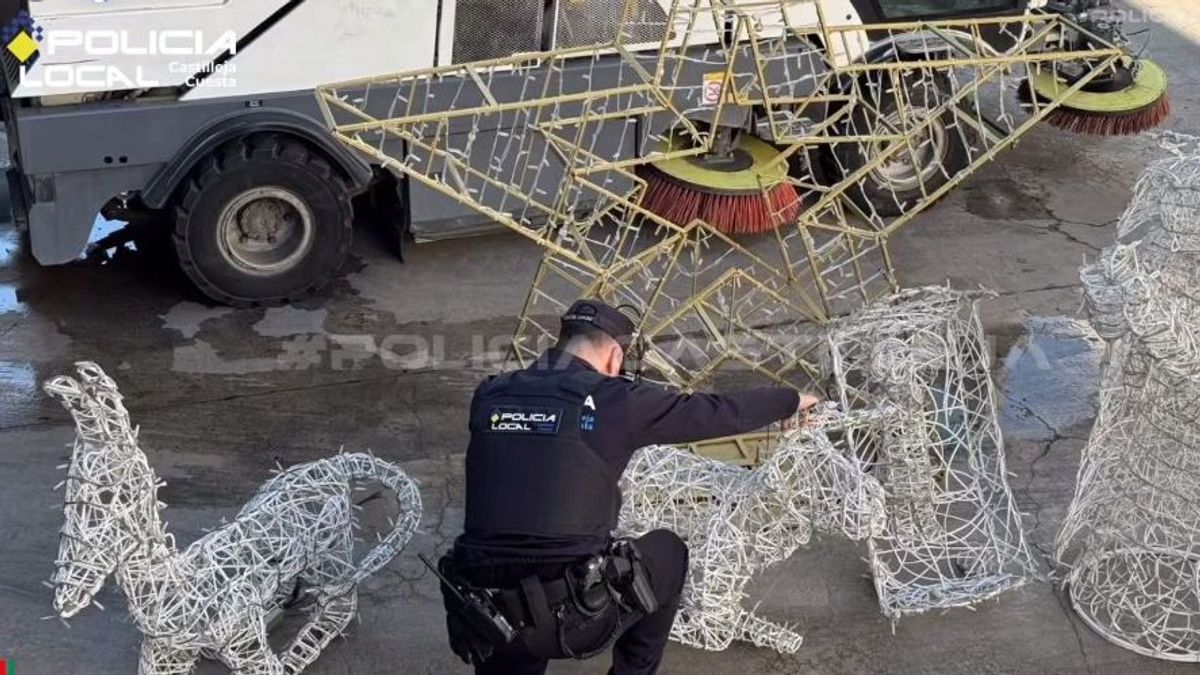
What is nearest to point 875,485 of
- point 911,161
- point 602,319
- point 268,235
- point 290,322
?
point 602,319

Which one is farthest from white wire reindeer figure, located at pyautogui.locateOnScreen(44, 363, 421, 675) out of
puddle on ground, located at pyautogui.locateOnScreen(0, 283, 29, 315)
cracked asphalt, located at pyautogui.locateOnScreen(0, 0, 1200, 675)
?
puddle on ground, located at pyautogui.locateOnScreen(0, 283, 29, 315)

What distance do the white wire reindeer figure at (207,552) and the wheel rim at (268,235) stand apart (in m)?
2.31

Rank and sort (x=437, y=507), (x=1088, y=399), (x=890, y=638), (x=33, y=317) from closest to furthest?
(x=890, y=638), (x=437, y=507), (x=1088, y=399), (x=33, y=317)

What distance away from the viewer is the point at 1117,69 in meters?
7.95

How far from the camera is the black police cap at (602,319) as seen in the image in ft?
13.4

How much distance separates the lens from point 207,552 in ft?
14.1

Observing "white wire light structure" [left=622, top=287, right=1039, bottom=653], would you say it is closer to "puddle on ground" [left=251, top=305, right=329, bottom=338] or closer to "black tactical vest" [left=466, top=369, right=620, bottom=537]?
"black tactical vest" [left=466, top=369, right=620, bottom=537]

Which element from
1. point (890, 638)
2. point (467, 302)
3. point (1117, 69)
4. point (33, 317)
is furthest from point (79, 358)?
point (1117, 69)

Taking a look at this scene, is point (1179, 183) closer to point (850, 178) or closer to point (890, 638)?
point (850, 178)

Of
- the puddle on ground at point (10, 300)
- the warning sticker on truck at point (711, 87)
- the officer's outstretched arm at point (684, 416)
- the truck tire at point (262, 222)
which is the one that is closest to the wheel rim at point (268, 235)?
the truck tire at point (262, 222)

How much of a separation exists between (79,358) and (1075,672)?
4244 millimetres

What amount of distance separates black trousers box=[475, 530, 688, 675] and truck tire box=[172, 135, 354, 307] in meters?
3.19

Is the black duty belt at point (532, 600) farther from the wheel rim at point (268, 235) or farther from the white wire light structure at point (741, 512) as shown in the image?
the wheel rim at point (268, 235)

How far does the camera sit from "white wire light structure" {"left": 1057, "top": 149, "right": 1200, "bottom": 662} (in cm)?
432
